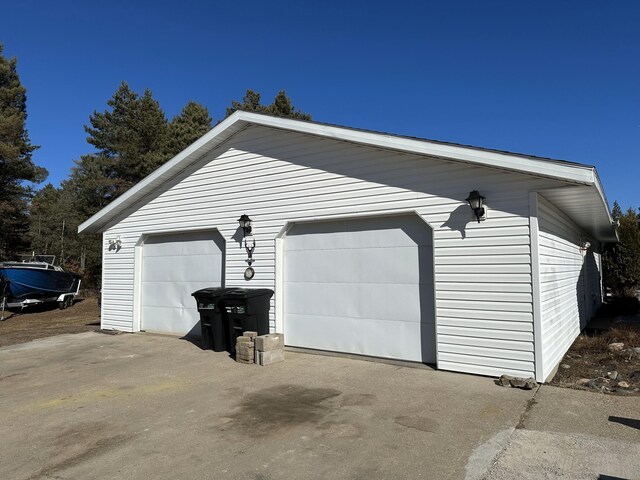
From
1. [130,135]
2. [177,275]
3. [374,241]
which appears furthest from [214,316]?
[130,135]

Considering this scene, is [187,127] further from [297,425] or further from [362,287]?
[297,425]

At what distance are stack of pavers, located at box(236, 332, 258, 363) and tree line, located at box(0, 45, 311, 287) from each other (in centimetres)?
1830

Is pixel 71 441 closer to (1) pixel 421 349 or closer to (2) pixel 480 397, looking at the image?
(2) pixel 480 397

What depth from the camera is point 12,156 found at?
21.0m

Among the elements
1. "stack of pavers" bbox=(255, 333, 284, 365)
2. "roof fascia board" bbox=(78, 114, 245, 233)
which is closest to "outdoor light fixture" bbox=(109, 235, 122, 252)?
"roof fascia board" bbox=(78, 114, 245, 233)

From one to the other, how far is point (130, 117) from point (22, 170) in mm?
7427

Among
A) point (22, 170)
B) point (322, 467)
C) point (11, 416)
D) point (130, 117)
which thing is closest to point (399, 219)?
point (322, 467)

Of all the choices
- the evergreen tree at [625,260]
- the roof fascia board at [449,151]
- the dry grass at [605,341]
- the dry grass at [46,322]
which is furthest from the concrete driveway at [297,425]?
the evergreen tree at [625,260]

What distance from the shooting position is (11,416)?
469 cm

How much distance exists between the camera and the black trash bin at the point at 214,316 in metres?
7.83

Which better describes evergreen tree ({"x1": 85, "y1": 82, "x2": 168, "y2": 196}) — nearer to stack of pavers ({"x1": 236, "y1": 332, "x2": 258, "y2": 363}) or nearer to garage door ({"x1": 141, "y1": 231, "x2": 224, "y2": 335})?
garage door ({"x1": 141, "y1": 231, "x2": 224, "y2": 335})

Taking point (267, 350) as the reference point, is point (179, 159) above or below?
above

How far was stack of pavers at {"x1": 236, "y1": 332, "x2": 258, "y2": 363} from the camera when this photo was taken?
271 inches

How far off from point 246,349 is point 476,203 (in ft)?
13.7
